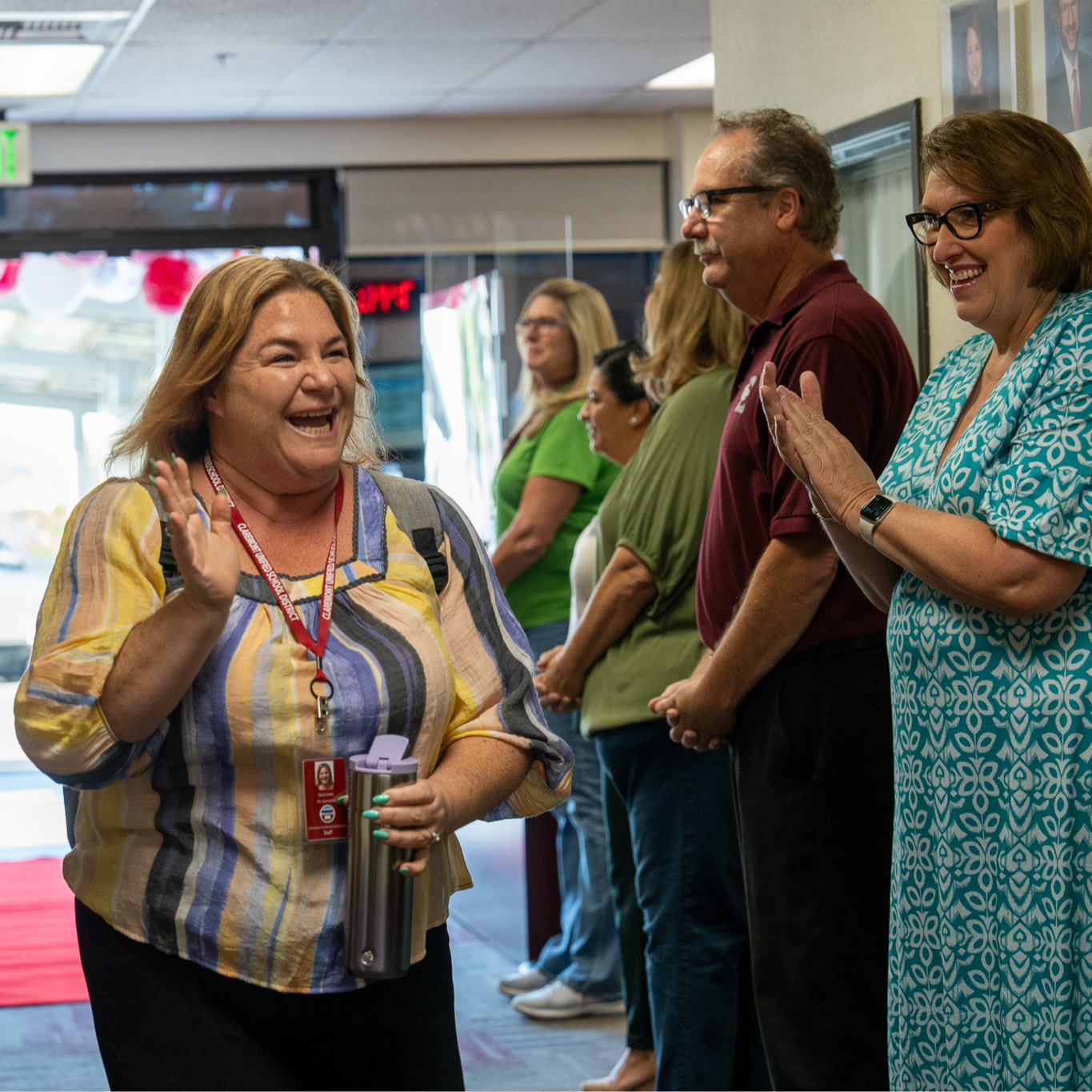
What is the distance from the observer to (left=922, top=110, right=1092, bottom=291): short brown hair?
1721 millimetres

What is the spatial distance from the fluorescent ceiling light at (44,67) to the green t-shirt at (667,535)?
3.85 meters

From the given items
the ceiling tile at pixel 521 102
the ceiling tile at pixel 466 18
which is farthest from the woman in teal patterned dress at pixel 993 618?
the ceiling tile at pixel 521 102

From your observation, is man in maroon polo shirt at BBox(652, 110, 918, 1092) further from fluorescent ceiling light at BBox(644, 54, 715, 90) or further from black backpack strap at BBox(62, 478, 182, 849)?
fluorescent ceiling light at BBox(644, 54, 715, 90)

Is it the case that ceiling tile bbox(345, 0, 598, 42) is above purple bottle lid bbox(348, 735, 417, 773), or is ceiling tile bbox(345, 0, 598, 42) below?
above

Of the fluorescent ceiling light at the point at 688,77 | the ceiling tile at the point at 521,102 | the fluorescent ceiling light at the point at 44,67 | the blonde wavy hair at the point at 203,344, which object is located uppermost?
the ceiling tile at the point at 521,102

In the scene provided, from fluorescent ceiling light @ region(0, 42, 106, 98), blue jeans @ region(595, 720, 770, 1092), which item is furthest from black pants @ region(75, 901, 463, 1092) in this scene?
fluorescent ceiling light @ region(0, 42, 106, 98)

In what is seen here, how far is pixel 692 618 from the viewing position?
8.75 ft

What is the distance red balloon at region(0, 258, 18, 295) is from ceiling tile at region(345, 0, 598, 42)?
301cm

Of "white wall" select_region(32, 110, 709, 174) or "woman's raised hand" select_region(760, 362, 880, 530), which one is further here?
"white wall" select_region(32, 110, 709, 174)

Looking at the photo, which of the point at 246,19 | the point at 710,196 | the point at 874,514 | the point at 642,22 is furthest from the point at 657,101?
the point at 874,514

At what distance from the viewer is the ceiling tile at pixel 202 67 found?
575cm

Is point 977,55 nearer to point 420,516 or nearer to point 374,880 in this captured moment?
point 420,516

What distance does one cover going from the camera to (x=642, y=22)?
219 inches

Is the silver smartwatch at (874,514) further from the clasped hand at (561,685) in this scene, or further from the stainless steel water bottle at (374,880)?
the clasped hand at (561,685)
